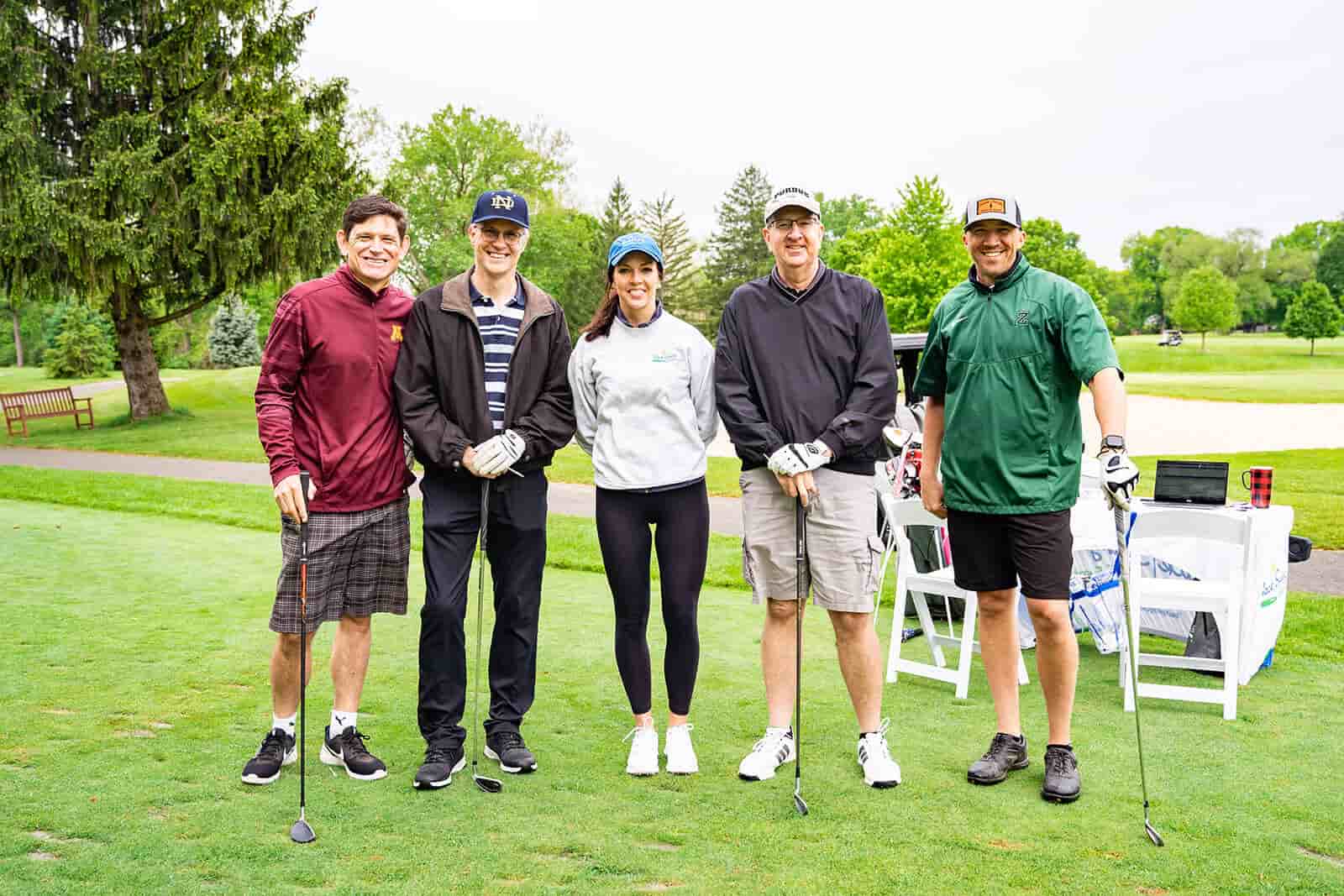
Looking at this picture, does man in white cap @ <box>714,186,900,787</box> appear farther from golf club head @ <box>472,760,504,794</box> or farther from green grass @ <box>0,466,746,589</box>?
green grass @ <box>0,466,746,589</box>

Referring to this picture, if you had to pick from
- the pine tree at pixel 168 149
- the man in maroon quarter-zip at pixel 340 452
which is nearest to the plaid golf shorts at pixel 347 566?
the man in maroon quarter-zip at pixel 340 452

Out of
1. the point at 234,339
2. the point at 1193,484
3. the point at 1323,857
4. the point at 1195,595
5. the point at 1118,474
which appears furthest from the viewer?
the point at 234,339

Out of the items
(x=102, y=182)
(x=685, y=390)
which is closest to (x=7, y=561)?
(x=685, y=390)

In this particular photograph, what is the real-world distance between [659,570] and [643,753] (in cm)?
66

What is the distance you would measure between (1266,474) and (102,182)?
21802 mm

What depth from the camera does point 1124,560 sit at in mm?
3730

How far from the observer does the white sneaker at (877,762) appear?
3729mm

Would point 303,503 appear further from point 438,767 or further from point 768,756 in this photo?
point 768,756

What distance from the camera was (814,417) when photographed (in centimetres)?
389

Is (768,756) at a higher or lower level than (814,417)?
lower

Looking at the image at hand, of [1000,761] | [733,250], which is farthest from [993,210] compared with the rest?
[733,250]

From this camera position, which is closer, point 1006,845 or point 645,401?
point 1006,845

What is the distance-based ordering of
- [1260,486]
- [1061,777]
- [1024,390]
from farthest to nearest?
1. [1260,486]
2. [1024,390]
3. [1061,777]

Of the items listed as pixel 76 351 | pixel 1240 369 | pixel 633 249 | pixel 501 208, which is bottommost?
pixel 1240 369
